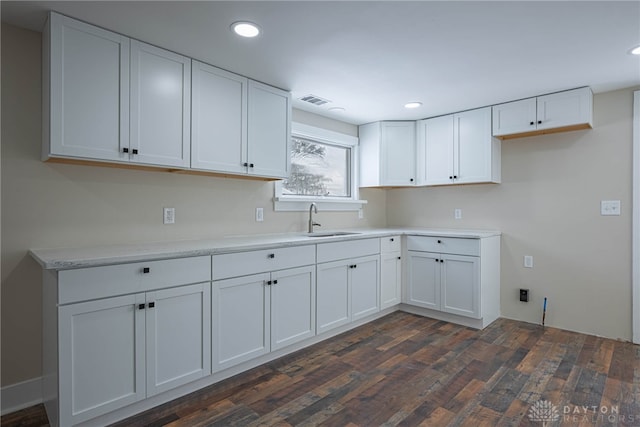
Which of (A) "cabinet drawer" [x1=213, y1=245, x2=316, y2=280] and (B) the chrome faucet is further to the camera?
(B) the chrome faucet

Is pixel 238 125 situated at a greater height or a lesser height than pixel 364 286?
greater

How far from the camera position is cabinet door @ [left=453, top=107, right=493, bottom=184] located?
3568 millimetres

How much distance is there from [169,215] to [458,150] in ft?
9.77

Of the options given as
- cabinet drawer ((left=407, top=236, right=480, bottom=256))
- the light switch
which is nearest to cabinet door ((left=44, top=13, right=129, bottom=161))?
cabinet drawer ((left=407, top=236, right=480, bottom=256))

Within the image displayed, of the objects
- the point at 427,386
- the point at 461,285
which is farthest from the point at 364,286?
the point at 427,386

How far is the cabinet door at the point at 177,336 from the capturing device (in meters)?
1.96

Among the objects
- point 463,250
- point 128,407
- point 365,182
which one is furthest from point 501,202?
point 128,407

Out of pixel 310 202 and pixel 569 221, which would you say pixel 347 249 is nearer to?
pixel 310 202

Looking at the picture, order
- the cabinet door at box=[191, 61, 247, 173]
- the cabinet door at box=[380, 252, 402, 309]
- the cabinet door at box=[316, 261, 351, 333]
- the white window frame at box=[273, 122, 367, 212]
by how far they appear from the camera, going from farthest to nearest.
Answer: the cabinet door at box=[380, 252, 402, 309] → the white window frame at box=[273, 122, 367, 212] → the cabinet door at box=[316, 261, 351, 333] → the cabinet door at box=[191, 61, 247, 173]

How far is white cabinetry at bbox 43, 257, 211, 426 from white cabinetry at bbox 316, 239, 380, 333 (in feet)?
3.51

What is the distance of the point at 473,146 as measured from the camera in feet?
12.0

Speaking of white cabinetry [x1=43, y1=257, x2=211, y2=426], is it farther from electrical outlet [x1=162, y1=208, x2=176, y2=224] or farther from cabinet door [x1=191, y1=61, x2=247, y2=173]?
cabinet door [x1=191, y1=61, x2=247, y2=173]

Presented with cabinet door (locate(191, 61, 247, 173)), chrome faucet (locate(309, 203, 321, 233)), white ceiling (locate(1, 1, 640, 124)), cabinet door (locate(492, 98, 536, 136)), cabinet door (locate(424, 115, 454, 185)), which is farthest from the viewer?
cabinet door (locate(424, 115, 454, 185))

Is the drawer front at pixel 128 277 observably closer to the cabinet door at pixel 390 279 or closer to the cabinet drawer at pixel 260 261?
the cabinet drawer at pixel 260 261
